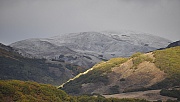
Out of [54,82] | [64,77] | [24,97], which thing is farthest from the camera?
[64,77]

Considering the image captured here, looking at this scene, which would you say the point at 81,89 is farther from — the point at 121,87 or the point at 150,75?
the point at 150,75

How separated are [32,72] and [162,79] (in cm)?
7572

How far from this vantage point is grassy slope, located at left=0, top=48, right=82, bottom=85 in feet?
380

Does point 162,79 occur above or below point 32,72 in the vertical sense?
above

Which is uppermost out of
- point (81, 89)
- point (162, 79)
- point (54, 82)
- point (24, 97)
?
point (24, 97)

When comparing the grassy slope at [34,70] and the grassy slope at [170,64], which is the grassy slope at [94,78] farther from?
the grassy slope at [34,70]

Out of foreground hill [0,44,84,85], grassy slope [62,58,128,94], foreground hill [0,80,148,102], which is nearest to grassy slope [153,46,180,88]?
grassy slope [62,58,128,94]

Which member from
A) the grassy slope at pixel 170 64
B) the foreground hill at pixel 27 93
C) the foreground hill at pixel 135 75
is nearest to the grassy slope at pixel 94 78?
the foreground hill at pixel 135 75

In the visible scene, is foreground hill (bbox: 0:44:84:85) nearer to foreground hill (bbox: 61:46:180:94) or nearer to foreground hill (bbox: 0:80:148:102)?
foreground hill (bbox: 61:46:180:94)

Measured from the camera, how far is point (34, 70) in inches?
5049

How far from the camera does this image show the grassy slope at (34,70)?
115881 millimetres

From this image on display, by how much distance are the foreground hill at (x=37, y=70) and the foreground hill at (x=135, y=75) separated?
1602 inches

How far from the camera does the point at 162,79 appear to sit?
62.3 m

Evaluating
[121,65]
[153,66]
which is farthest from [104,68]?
[153,66]
